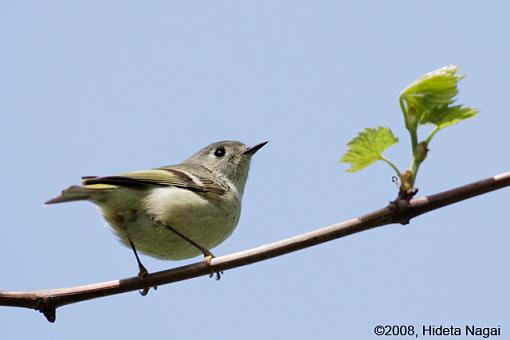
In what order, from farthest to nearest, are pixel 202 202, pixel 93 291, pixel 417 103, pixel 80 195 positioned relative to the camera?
pixel 202 202 < pixel 80 195 < pixel 93 291 < pixel 417 103

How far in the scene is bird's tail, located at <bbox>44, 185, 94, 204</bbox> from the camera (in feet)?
9.26

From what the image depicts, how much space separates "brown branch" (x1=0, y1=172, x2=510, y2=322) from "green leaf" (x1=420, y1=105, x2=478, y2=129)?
0.23 m

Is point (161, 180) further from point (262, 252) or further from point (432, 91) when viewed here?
point (432, 91)

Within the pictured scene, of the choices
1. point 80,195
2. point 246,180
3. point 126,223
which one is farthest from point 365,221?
point 246,180

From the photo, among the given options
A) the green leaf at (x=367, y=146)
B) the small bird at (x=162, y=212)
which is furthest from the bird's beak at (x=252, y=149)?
the green leaf at (x=367, y=146)

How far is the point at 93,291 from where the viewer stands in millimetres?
2439

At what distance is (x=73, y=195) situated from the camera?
120 inches

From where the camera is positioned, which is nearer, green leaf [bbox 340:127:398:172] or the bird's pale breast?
green leaf [bbox 340:127:398:172]

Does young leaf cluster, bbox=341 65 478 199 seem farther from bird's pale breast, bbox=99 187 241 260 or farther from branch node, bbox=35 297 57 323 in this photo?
bird's pale breast, bbox=99 187 241 260

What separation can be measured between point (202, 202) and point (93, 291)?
1427 mm

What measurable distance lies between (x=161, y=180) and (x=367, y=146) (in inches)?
81.6

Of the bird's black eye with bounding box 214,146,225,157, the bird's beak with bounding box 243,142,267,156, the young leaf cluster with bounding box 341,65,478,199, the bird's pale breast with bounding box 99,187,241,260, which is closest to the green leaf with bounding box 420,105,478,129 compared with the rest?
the young leaf cluster with bounding box 341,65,478,199

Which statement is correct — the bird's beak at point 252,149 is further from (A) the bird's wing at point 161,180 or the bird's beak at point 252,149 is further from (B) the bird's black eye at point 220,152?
(A) the bird's wing at point 161,180

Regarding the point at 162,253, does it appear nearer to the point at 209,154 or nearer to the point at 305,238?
the point at 209,154
